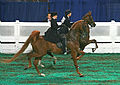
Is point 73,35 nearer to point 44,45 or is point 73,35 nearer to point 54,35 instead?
point 54,35

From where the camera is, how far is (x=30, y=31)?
57.2 ft

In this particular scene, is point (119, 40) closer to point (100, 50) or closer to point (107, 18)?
point (100, 50)

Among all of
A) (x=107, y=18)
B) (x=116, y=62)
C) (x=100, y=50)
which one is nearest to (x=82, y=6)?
(x=107, y=18)

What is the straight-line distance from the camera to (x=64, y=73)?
10672 mm

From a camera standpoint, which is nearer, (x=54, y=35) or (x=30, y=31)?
(x=54, y=35)

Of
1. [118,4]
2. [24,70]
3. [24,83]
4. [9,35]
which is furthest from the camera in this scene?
[118,4]

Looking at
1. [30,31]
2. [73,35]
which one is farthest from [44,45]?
[30,31]

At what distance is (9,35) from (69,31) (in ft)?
24.7

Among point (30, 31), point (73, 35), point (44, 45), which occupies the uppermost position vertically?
point (73, 35)

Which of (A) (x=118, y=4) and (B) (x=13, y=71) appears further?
(A) (x=118, y=4)

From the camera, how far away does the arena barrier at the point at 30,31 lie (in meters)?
17.4

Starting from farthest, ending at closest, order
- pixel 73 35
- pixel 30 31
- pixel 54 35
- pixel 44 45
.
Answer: pixel 30 31 → pixel 73 35 → pixel 54 35 → pixel 44 45

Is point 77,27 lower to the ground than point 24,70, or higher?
higher

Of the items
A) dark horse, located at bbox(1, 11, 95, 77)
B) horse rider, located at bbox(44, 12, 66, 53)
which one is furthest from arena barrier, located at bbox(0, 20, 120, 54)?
horse rider, located at bbox(44, 12, 66, 53)
